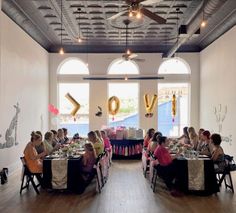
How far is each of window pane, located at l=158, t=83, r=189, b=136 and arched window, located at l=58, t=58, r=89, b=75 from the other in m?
3.14

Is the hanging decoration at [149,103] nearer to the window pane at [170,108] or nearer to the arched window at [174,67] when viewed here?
the window pane at [170,108]

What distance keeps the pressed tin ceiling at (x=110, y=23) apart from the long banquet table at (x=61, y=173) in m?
2.97

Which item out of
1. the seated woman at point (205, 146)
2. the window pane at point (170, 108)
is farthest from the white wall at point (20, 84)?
the window pane at point (170, 108)

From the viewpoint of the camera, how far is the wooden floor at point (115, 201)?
5203mm

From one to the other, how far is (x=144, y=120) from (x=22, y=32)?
6006mm

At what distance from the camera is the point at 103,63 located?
12.9 metres

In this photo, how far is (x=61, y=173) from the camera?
6.09 meters

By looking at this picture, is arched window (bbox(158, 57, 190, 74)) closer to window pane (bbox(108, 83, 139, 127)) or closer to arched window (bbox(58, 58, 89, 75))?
window pane (bbox(108, 83, 139, 127))

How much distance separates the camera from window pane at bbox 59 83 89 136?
1315 cm

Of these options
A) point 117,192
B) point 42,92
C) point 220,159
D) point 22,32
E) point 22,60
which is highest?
point 22,32

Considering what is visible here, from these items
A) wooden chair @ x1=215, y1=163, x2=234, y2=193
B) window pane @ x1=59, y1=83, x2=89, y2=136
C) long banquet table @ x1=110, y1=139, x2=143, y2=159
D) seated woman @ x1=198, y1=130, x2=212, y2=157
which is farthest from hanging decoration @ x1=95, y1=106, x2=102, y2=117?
wooden chair @ x1=215, y1=163, x2=234, y2=193

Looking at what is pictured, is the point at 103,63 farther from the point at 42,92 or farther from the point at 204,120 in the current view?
the point at 204,120

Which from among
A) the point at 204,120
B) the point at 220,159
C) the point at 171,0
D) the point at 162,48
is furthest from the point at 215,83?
the point at 220,159

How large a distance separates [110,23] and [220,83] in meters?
3.85
